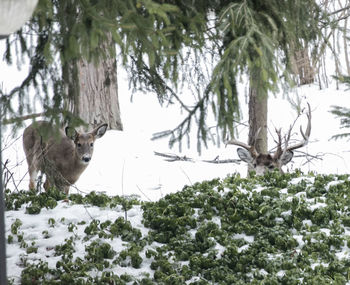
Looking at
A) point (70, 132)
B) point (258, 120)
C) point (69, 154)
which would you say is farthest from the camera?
point (258, 120)

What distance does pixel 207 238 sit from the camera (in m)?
6.31

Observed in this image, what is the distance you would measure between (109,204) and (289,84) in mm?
3047

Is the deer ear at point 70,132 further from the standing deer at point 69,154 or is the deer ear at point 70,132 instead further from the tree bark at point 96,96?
the tree bark at point 96,96

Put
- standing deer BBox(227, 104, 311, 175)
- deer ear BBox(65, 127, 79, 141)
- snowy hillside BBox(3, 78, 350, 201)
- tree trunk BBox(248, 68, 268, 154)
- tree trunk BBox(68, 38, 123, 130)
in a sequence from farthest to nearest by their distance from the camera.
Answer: tree trunk BBox(68, 38, 123, 130), snowy hillside BBox(3, 78, 350, 201), tree trunk BBox(248, 68, 268, 154), standing deer BBox(227, 104, 311, 175), deer ear BBox(65, 127, 79, 141)

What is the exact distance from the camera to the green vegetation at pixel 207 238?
570 centimetres

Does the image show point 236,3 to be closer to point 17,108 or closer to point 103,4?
point 103,4

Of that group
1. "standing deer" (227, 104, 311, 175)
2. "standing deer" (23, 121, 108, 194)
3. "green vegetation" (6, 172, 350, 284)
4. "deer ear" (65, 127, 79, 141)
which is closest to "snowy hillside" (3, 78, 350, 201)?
"standing deer" (23, 121, 108, 194)

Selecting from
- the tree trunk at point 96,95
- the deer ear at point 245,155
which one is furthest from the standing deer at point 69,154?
the tree trunk at point 96,95

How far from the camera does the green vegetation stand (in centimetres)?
570

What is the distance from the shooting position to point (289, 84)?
202 inches

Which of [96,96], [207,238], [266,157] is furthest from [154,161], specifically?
[207,238]

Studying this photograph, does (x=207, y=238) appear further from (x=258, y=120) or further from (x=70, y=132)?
(x=258, y=120)

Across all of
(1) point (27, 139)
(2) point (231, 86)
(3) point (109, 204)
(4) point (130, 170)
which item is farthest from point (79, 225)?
(4) point (130, 170)

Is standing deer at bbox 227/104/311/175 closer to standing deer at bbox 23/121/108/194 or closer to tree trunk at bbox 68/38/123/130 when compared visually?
standing deer at bbox 23/121/108/194
